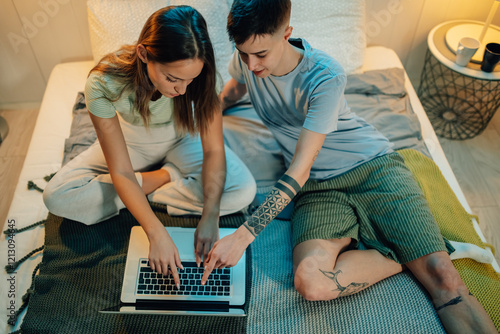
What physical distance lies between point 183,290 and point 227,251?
180 millimetres

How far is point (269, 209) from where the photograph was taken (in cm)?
114

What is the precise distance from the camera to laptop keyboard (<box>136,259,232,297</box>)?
1.14 metres

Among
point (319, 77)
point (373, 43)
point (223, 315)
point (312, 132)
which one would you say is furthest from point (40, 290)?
point (373, 43)

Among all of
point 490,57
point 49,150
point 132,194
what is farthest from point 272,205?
point 490,57

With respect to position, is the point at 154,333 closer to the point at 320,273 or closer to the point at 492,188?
the point at 320,273

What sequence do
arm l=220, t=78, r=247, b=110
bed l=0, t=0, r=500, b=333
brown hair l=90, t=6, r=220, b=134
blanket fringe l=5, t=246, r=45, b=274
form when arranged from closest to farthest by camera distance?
1. brown hair l=90, t=6, r=220, b=134
2. bed l=0, t=0, r=500, b=333
3. blanket fringe l=5, t=246, r=45, b=274
4. arm l=220, t=78, r=247, b=110

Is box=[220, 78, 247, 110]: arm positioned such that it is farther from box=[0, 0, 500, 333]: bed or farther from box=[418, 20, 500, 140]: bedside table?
box=[418, 20, 500, 140]: bedside table

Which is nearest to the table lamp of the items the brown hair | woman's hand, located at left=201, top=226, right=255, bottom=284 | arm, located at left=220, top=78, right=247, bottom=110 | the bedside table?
the bedside table

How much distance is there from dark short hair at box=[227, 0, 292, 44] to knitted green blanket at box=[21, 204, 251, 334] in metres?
0.64

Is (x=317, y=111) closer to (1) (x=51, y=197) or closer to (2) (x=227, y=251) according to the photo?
(2) (x=227, y=251)

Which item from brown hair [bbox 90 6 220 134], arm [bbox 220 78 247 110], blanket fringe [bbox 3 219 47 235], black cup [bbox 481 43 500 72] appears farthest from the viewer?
black cup [bbox 481 43 500 72]

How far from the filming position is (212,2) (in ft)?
5.64

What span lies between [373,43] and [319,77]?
3.72 feet

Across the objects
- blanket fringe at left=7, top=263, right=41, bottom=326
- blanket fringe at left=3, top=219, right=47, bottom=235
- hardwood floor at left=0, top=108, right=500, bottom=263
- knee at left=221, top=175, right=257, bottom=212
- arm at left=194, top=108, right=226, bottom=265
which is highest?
arm at left=194, top=108, right=226, bottom=265
